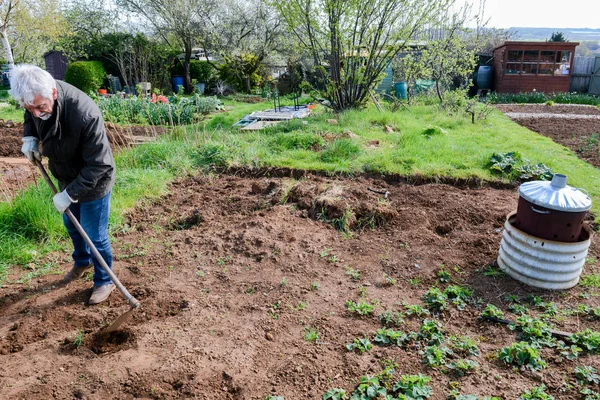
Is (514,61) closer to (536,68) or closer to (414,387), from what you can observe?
(536,68)

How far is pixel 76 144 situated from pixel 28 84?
0.50 m

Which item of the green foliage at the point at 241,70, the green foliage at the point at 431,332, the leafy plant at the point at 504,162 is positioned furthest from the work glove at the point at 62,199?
the green foliage at the point at 241,70

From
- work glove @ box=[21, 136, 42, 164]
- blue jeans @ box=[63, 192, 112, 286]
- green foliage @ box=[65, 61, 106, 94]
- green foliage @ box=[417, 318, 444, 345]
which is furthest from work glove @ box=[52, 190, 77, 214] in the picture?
green foliage @ box=[65, 61, 106, 94]

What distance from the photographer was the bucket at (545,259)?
3.32 meters

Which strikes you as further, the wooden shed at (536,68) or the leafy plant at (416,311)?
the wooden shed at (536,68)

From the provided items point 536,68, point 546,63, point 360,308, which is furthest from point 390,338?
point 546,63

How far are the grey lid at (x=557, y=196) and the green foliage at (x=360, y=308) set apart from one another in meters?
1.54

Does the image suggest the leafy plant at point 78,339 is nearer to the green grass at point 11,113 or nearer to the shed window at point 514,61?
the green grass at point 11,113

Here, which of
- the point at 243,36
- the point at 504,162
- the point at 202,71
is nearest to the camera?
the point at 504,162

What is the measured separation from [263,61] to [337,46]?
37.2 ft

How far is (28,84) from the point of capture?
2.61m

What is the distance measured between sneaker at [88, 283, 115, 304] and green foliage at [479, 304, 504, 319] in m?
2.88

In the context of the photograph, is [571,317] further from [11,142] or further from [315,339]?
[11,142]

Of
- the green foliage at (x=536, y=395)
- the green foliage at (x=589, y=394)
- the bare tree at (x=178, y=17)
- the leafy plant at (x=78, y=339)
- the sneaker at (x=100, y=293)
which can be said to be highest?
the bare tree at (x=178, y=17)
